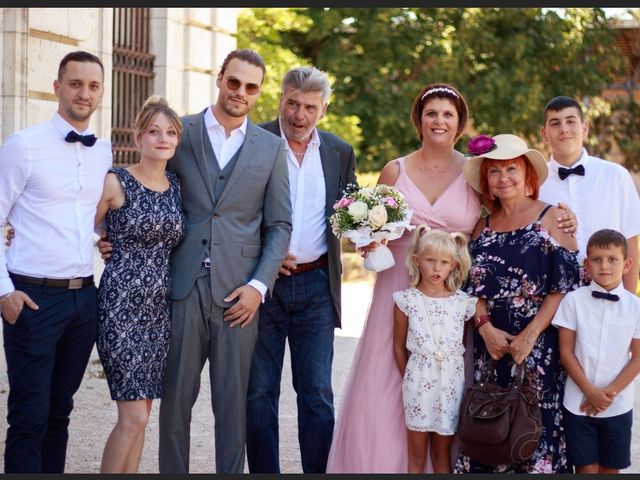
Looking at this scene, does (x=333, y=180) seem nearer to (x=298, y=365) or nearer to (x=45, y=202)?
(x=298, y=365)

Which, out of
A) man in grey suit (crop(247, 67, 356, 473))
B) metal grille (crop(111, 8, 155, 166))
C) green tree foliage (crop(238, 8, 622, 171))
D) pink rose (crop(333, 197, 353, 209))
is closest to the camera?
pink rose (crop(333, 197, 353, 209))

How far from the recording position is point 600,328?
5.49m

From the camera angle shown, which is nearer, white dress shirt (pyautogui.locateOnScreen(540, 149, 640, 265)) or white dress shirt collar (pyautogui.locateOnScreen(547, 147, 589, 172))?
white dress shirt (pyautogui.locateOnScreen(540, 149, 640, 265))

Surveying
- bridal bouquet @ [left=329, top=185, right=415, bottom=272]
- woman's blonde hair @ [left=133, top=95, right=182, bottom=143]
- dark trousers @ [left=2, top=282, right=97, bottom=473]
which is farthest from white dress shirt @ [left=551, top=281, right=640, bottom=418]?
dark trousers @ [left=2, top=282, right=97, bottom=473]

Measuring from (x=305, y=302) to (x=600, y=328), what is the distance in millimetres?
1664

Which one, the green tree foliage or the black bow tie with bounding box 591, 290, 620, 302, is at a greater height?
the green tree foliage

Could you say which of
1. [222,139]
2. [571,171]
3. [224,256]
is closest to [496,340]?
[571,171]

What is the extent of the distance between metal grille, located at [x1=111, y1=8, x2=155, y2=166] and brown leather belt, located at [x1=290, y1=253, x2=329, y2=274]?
17.9ft

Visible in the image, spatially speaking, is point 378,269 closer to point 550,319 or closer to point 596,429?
point 550,319

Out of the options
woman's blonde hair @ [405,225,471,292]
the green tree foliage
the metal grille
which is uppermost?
the green tree foliage

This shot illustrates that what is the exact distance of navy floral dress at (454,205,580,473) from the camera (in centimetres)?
550

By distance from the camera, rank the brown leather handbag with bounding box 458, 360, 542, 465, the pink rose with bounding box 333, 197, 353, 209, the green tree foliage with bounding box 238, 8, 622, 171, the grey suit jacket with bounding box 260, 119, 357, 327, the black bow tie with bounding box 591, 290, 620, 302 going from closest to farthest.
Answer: the brown leather handbag with bounding box 458, 360, 542, 465 < the black bow tie with bounding box 591, 290, 620, 302 < the pink rose with bounding box 333, 197, 353, 209 < the grey suit jacket with bounding box 260, 119, 357, 327 < the green tree foliage with bounding box 238, 8, 622, 171

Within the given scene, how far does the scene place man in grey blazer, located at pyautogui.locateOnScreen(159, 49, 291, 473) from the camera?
546 cm

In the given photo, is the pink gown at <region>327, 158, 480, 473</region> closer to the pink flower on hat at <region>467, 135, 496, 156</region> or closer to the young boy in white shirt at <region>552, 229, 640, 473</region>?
the pink flower on hat at <region>467, 135, 496, 156</region>
